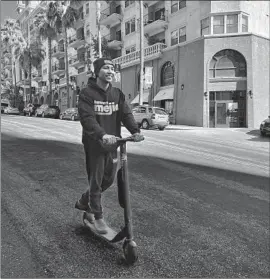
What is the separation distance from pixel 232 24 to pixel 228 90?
561 centimetres

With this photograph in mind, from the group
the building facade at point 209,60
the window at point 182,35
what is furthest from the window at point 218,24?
the window at point 182,35

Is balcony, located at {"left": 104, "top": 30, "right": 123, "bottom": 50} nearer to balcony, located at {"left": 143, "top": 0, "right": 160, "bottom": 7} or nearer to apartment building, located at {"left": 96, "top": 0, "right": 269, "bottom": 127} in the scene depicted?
balcony, located at {"left": 143, "top": 0, "right": 160, "bottom": 7}

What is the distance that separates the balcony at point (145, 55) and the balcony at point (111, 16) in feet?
16.5

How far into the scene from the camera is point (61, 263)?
3.05m

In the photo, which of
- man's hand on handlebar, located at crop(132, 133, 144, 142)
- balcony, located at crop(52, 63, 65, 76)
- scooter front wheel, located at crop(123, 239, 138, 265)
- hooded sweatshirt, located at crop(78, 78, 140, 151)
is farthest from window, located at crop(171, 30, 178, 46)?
scooter front wheel, located at crop(123, 239, 138, 265)

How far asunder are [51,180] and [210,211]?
3027mm

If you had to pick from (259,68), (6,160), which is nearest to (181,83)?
(259,68)

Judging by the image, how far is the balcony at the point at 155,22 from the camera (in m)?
31.3

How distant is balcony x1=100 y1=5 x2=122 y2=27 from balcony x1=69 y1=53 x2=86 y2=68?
771 centimetres

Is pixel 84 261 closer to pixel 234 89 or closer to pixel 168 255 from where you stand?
pixel 168 255

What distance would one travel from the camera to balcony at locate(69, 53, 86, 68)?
46581 mm

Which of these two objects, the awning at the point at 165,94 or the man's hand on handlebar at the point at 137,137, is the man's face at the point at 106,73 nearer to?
the man's hand on handlebar at the point at 137,137

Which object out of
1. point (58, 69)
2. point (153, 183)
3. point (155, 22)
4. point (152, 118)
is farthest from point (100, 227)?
point (58, 69)

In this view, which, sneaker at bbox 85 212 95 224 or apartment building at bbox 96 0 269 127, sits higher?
apartment building at bbox 96 0 269 127
